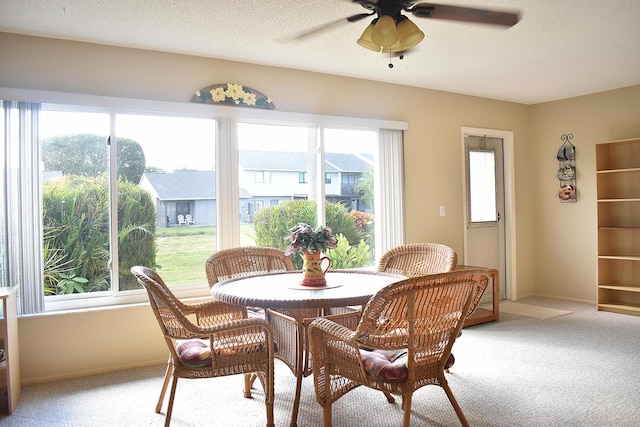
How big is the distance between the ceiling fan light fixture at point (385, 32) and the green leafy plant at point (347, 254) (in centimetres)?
237

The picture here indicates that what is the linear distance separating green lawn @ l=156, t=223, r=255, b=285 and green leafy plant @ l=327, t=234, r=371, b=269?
117 cm

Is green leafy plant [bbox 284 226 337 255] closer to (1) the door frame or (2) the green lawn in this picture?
(2) the green lawn

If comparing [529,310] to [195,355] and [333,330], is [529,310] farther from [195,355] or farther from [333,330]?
[195,355]

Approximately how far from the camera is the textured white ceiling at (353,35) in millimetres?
2936

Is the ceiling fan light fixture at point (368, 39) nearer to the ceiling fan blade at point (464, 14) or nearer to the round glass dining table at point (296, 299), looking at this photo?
the ceiling fan blade at point (464, 14)

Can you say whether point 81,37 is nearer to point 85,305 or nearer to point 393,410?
point 85,305

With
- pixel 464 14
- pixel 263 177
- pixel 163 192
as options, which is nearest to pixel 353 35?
pixel 464 14

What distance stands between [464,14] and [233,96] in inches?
81.7

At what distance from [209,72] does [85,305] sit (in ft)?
6.64

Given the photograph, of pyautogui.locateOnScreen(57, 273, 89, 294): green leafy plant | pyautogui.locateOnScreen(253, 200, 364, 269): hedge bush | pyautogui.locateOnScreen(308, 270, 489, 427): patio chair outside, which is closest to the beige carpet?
pyautogui.locateOnScreen(253, 200, 364, 269): hedge bush

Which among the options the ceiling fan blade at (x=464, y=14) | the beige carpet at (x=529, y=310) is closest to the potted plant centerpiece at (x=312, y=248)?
the ceiling fan blade at (x=464, y=14)

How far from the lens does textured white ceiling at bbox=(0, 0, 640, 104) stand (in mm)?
2936

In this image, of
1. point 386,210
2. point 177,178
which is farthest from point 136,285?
point 386,210

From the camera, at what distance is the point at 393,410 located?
2.77m
